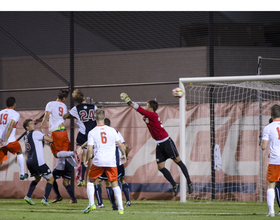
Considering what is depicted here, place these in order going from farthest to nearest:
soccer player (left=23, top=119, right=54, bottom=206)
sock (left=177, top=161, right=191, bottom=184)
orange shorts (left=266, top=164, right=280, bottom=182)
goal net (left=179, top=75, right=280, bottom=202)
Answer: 1. goal net (left=179, top=75, right=280, bottom=202)
2. soccer player (left=23, top=119, right=54, bottom=206)
3. sock (left=177, top=161, right=191, bottom=184)
4. orange shorts (left=266, top=164, right=280, bottom=182)

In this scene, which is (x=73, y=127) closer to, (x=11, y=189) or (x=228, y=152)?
(x=11, y=189)

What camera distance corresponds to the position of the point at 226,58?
1377 cm

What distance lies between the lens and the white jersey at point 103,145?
20.6ft

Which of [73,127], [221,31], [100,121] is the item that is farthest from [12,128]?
[221,31]

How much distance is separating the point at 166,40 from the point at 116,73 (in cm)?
281

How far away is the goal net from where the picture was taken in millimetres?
9578

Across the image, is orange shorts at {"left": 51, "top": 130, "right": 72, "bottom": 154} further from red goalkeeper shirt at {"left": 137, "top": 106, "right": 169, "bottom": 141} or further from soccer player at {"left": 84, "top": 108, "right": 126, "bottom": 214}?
soccer player at {"left": 84, "top": 108, "right": 126, "bottom": 214}

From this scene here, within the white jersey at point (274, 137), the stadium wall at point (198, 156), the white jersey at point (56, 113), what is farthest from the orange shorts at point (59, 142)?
the white jersey at point (274, 137)

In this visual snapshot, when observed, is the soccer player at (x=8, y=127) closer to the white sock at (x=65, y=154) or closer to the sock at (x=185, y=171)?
the white sock at (x=65, y=154)

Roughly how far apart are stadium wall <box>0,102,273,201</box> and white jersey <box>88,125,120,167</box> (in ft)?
12.8

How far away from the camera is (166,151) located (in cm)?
845

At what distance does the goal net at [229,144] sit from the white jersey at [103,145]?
11.6ft

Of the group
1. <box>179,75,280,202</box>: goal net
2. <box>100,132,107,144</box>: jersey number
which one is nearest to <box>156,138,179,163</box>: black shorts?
<box>179,75,280,202</box>: goal net

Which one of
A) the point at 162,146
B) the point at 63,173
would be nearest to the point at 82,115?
the point at 63,173
